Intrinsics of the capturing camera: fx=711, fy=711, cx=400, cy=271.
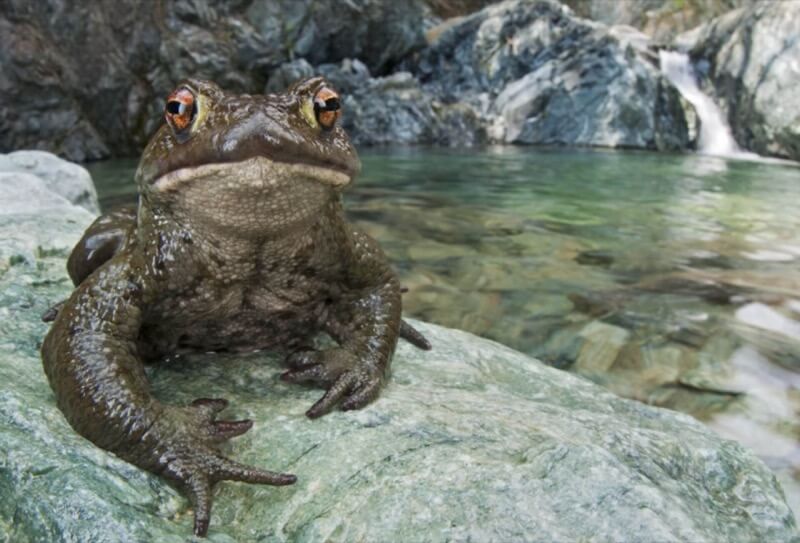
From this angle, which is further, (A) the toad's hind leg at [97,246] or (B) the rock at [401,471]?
(A) the toad's hind leg at [97,246]

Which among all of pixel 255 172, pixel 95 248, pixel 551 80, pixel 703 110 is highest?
pixel 551 80

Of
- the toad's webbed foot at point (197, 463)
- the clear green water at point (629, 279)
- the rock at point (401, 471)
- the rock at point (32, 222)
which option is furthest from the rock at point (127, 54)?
the toad's webbed foot at point (197, 463)

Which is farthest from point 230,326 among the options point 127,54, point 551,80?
point 551,80

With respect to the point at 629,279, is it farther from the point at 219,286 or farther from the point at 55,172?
the point at 55,172

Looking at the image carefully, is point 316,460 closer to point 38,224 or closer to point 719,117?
point 38,224

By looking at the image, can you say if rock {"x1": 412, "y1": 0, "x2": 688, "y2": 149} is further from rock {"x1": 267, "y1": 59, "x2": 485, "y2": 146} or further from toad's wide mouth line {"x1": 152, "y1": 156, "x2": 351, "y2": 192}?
toad's wide mouth line {"x1": 152, "y1": 156, "x2": 351, "y2": 192}

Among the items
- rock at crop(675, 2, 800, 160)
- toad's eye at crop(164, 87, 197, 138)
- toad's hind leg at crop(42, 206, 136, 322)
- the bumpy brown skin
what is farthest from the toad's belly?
rock at crop(675, 2, 800, 160)

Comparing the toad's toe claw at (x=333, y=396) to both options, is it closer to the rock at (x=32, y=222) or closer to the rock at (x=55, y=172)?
the rock at (x=32, y=222)
